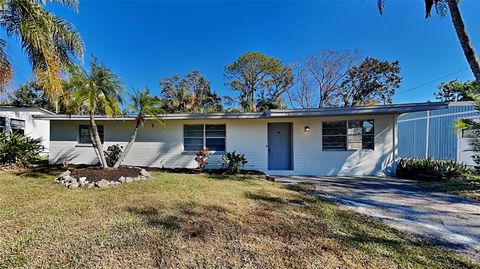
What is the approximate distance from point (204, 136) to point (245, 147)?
2010mm

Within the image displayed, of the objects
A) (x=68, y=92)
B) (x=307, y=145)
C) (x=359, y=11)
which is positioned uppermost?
(x=359, y=11)

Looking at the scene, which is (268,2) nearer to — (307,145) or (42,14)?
(307,145)

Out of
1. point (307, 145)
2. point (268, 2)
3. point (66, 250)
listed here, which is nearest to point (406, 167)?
point (307, 145)

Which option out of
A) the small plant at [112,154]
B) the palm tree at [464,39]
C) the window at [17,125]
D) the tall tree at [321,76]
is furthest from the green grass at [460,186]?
the window at [17,125]

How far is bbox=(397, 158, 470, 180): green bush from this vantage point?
8195mm

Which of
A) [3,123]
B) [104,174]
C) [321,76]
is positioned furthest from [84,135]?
[321,76]

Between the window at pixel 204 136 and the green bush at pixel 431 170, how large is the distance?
7.82 meters

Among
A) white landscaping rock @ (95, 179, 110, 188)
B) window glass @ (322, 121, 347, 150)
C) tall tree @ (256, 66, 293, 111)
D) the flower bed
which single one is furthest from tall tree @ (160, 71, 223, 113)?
white landscaping rock @ (95, 179, 110, 188)

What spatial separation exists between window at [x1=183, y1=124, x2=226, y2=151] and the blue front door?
221 centimetres

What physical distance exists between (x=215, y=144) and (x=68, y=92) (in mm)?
5740

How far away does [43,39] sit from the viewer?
243 inches

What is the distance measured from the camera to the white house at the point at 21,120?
14.2 m

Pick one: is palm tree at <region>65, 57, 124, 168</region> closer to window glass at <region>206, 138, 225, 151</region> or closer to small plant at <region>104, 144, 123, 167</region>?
small plant at <region>104, 144, 123, 167</region>

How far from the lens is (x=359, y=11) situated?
11594mm
